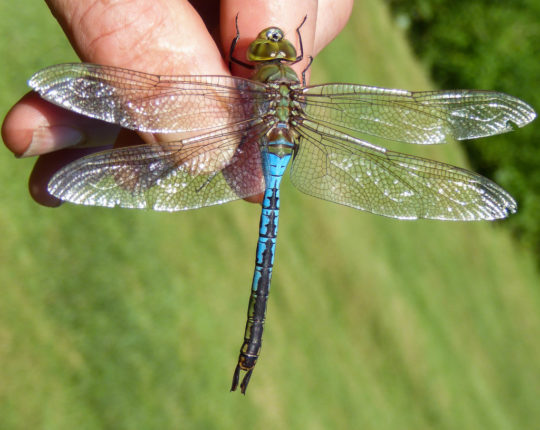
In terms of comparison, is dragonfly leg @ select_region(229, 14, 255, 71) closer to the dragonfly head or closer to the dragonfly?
the dragonfly

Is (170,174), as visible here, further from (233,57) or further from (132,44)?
(233,57)

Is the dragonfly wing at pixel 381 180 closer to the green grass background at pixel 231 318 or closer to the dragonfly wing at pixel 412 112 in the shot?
the dragonfly wing at pixel 412 112

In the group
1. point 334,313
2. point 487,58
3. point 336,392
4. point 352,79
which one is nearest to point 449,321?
point 334,313

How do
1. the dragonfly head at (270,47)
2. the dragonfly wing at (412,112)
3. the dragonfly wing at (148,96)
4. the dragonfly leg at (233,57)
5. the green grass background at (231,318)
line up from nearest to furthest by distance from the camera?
the dragonfly wing at (148,96) < the dragonfly head at (270,47) < the dragonfly leg at (233,57) < the dragonfly wing at (412,112) < the green grass background at (231,318)

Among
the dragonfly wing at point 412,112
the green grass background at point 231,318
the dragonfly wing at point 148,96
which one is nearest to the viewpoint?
the dragonfly wing at point 148,96

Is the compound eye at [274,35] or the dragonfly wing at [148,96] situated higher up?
the compound eye at [274,35]

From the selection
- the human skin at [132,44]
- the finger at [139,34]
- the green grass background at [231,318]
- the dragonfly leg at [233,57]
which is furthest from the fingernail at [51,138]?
the green grass background at [231,318]

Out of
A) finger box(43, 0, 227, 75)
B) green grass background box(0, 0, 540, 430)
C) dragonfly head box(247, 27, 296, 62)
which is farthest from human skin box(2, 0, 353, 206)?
green grass background box(0, 0, 540, 430)
